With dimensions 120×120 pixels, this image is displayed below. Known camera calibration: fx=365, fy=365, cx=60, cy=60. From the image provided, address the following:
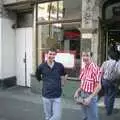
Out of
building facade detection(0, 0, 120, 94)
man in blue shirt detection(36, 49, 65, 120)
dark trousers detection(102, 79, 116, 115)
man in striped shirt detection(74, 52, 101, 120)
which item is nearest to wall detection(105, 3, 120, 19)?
building facade detection(0, 0, 120, 94)

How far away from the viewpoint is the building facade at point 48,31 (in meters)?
11.2

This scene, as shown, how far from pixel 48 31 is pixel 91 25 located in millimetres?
2154

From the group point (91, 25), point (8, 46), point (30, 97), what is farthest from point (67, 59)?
point (8, 46)

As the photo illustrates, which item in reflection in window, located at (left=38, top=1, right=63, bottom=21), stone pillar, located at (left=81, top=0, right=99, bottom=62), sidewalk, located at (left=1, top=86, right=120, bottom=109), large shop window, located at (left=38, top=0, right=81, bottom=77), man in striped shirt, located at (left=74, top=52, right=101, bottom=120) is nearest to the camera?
man in striped shirt, located at (left=74, top=52, right=101, bottom=120)

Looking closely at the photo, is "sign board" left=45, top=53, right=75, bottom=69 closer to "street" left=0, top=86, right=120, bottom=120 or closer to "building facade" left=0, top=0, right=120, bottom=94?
"building facade" left=0, top=0, right=120, bottom=94

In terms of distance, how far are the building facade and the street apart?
3.67 ft

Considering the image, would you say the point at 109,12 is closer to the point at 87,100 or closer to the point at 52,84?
the point at 52,84

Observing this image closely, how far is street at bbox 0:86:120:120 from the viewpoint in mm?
9211

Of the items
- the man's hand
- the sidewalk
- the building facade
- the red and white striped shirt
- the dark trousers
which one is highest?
the building facade

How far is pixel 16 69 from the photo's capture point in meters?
14.7

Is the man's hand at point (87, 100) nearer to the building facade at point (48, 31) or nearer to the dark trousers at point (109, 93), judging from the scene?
the dark trousers at point (109, 93)

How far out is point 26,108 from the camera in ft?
34.2

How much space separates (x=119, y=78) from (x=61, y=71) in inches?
124

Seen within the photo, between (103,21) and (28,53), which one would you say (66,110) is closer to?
(103,21)
